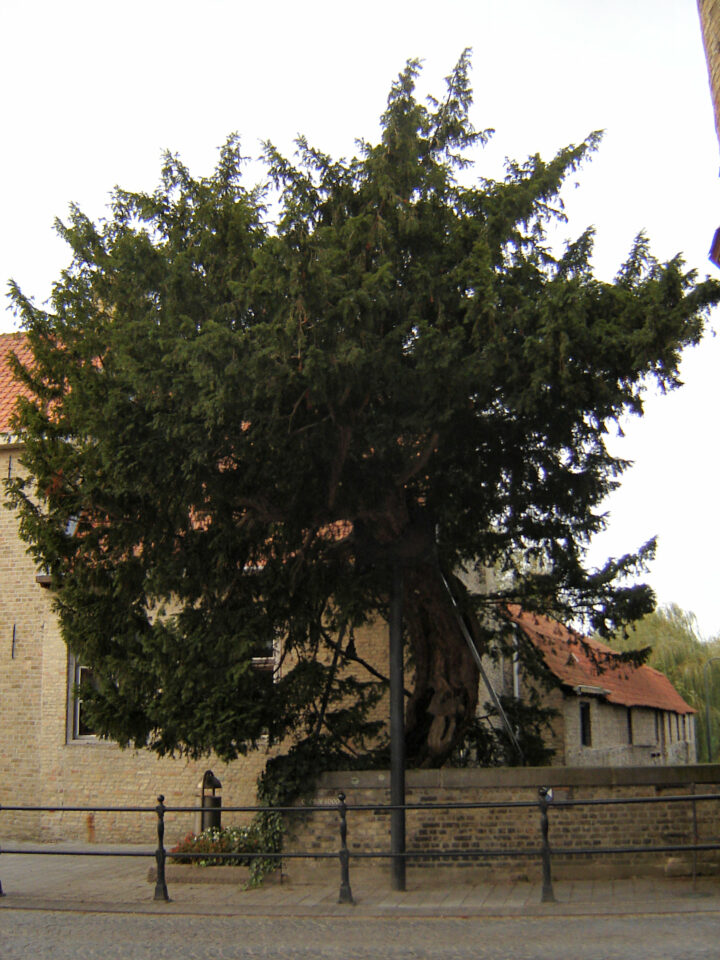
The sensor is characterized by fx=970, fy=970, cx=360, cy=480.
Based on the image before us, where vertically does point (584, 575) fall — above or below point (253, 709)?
above

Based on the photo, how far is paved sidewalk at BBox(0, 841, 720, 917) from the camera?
8969mm

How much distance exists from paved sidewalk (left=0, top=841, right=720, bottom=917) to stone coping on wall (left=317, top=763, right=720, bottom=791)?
3.13 feet

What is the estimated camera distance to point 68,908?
32.1 ft

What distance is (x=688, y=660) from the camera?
119ft

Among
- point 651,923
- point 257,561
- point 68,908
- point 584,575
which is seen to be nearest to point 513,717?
point 584,575

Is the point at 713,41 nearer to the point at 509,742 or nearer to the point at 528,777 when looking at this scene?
the point at 528,777

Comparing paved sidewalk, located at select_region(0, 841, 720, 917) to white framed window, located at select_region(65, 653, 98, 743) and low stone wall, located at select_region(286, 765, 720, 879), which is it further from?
white framed window, located at select_region(65, 653, 98, 743)

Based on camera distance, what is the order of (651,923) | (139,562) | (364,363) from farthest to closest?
1. (139,562)
2. (364,363)
3. (651,923)

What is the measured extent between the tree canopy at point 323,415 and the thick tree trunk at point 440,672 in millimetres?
39

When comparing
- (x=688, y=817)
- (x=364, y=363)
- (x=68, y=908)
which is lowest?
(x=68, y=908)

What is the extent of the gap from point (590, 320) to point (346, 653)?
5482mm

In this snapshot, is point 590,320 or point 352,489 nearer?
point 590,320

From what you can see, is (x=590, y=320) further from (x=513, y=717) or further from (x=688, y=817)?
(x=513, y=717)

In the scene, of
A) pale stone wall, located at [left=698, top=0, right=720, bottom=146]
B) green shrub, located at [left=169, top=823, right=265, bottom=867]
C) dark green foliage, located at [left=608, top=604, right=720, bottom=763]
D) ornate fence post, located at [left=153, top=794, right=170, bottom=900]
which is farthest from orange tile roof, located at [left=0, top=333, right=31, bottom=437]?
dark green foliage, located at [left=608, top=604, right=720, bottom=763]
